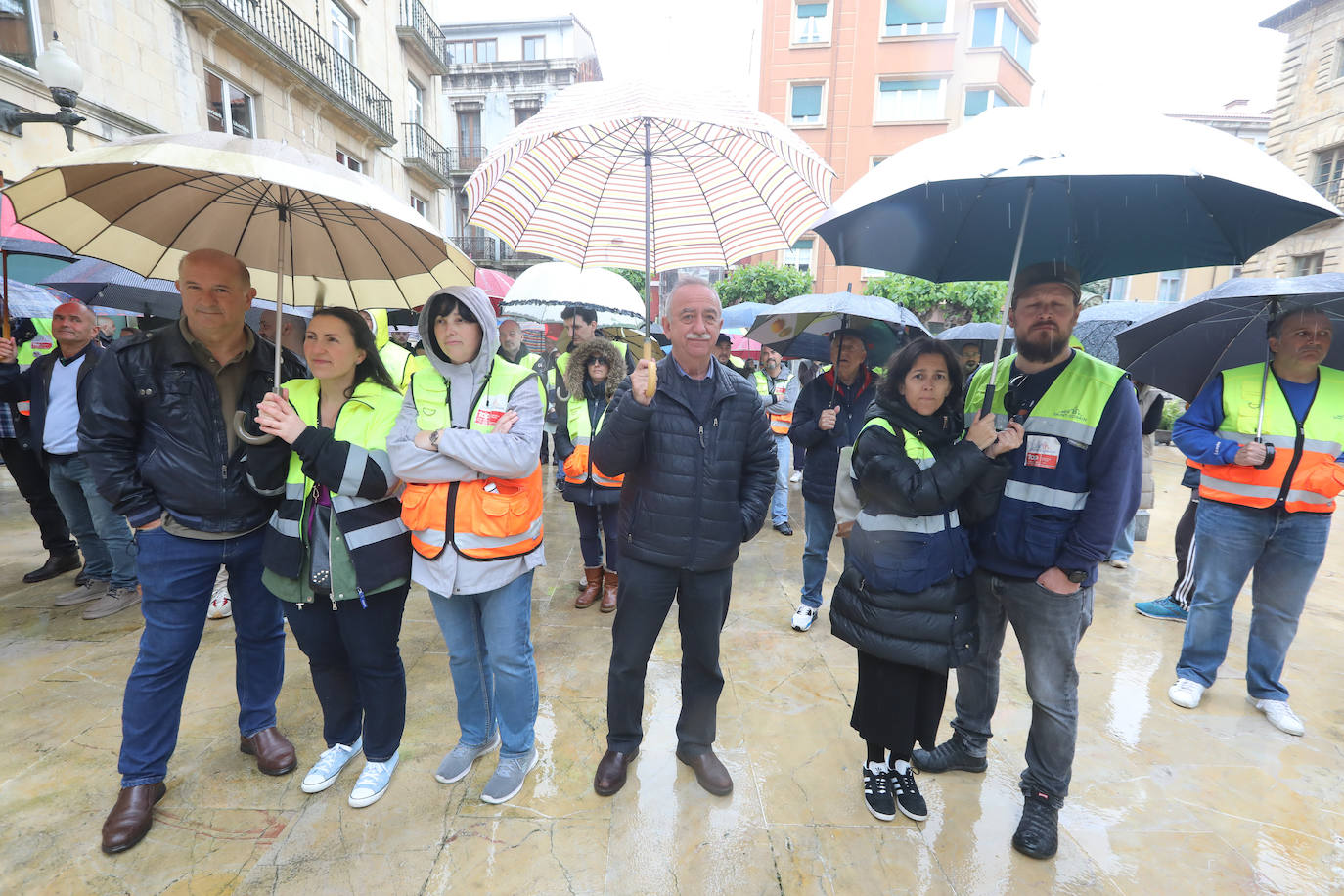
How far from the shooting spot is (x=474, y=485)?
2.25 meters

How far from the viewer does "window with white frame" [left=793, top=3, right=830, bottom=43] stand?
67.3 feet

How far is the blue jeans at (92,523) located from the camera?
405cm

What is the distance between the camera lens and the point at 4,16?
7.28 meters

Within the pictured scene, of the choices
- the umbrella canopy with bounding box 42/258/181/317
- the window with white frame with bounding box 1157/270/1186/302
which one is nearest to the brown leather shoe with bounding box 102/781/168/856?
the umbrella canopy with bounding box 42/258/181/317

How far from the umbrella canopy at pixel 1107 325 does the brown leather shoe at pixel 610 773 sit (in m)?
5.01

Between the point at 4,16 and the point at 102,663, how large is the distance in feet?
29.4

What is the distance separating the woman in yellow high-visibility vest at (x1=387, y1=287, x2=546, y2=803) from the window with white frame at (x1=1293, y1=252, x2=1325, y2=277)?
21.8 m

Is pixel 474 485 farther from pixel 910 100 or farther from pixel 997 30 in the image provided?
pixel 997 30

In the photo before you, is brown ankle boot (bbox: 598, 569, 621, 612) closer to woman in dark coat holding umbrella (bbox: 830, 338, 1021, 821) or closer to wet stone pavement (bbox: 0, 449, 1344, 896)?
wet stone pavement (bbox: 0, 449, 1344, 896)

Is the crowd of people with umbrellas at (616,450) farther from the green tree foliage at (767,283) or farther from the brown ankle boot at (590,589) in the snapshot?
the green tree foliage at (767,283)

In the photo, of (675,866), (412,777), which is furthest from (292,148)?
(675,866)

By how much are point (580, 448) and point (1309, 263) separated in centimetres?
2173

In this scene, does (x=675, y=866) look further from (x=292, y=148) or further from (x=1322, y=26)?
(x=1322, y=26)

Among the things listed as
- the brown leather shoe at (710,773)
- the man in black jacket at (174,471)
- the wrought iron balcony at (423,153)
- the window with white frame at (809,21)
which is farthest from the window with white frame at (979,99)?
the man in black jacket at (174,471)
